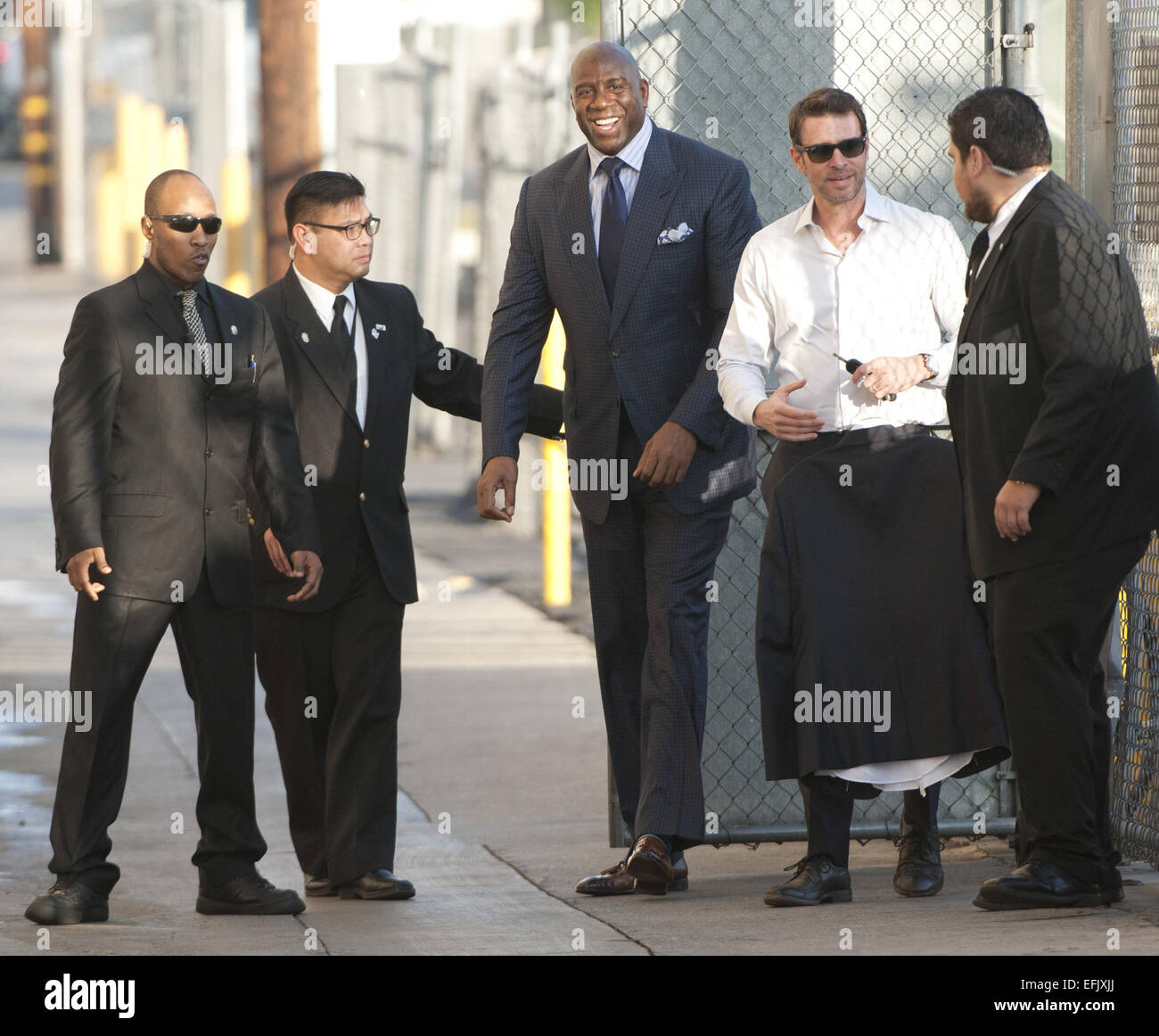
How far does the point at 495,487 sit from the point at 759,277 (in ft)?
3.20

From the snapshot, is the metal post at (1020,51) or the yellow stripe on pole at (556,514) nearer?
the metal post at (1020,51)

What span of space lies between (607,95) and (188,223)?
1.25m

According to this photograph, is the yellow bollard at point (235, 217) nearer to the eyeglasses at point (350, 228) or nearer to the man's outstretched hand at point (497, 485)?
the eyeglasses at point (350, 228)

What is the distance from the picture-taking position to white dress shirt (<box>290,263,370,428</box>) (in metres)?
6.56

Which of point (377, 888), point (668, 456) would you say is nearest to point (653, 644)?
point (668, 456)

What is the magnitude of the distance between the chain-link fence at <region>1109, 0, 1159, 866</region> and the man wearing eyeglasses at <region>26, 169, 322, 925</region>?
2399 mm

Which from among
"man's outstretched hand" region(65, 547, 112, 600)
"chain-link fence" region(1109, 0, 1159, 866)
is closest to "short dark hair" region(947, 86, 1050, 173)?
"chain-link fence" region(1109, 0, 1159, 866)

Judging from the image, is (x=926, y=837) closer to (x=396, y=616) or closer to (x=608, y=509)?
(x=608, y=509)

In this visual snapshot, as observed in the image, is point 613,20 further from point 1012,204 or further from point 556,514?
point 556,514

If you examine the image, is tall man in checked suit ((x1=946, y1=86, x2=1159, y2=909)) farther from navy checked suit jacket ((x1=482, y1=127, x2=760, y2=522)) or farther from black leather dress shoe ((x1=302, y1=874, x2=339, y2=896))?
black leather dress shoe ((x1=302, y1=874, x2=339, y2=896))

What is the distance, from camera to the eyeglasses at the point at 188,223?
6.03 meters

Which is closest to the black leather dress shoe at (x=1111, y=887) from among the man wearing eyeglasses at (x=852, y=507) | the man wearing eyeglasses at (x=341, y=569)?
the man wearing eyeglasses at (x=852, y=507)

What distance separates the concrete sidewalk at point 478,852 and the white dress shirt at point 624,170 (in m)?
1.97
